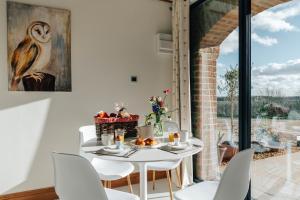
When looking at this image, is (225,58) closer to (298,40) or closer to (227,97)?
(227,97)

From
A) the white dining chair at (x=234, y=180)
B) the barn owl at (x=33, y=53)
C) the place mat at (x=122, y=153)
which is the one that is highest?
the barn owl at (x=33, y=53)

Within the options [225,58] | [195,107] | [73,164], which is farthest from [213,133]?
[73,164]

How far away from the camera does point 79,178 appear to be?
51.7 inches

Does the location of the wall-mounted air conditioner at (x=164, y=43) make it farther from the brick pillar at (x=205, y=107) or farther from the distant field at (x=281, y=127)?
the distant field at (x=281, y=127)

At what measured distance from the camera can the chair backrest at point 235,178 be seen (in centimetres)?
141

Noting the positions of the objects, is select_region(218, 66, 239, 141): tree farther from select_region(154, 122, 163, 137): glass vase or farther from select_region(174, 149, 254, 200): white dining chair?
select_region(174, 149, 254, 200): white dining chair

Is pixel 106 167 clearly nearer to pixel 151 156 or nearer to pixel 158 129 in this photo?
pixel 158 129

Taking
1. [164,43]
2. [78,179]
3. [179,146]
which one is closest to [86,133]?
[179,146]

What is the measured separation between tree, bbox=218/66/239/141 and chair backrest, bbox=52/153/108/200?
5.97ft

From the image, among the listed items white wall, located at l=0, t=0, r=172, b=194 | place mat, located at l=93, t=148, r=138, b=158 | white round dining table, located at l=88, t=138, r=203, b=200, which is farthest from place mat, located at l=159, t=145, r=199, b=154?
white wall, located at l=0, t=0, r=172, b=194

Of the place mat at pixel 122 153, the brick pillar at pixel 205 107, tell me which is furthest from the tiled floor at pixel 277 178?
the place mat at pixel 122 153

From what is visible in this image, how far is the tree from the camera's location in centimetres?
262

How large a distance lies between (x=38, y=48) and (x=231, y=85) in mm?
2188

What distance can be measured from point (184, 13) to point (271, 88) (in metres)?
1.50
